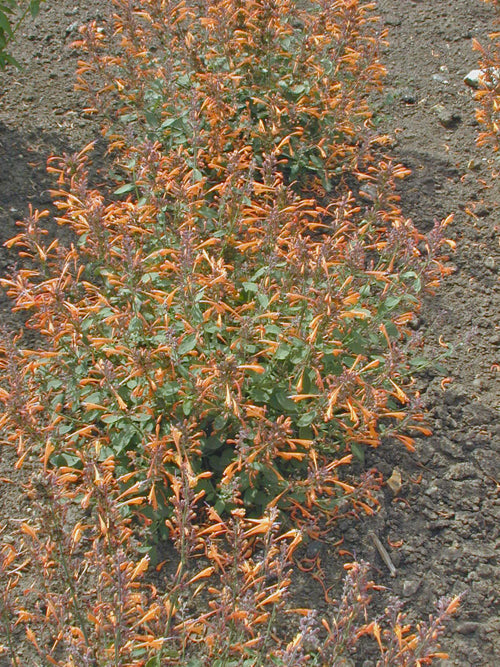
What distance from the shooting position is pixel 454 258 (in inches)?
181

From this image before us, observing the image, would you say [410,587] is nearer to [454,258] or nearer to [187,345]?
[187,345]

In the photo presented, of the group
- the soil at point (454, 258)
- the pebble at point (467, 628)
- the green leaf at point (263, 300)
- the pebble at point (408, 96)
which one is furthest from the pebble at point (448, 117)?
the pebble at point (467, 628)

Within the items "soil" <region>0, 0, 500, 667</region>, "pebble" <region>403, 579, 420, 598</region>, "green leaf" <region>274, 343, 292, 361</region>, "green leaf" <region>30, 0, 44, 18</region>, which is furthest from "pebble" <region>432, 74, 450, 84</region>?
"pebble" <region>403, 579, 420, 598</region>

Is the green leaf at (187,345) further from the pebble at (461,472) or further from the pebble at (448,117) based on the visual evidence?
the pebble at (448,117)

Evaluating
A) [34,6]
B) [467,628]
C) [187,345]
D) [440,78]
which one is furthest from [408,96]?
[467,628]

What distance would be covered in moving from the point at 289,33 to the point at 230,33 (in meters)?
0.38

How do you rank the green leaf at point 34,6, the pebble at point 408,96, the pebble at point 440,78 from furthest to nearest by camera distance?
the pebble at point 440,78, the pebble at point 408,96, the green leaf at point 34,6

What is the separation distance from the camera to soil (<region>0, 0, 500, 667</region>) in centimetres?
318

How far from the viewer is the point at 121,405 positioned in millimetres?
2861

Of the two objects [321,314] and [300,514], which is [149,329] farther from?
[300,514]

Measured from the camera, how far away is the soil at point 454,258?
3.18 metres

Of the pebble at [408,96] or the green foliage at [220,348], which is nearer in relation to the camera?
the green foliage at [220,348]

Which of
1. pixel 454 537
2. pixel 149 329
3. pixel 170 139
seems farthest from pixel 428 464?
pixel 170 139

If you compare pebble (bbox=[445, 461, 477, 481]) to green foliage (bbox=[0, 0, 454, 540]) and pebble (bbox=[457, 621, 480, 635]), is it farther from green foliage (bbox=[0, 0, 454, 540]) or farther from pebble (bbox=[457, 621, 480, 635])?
pebble (bbox=[457, 621, 480, 635])
